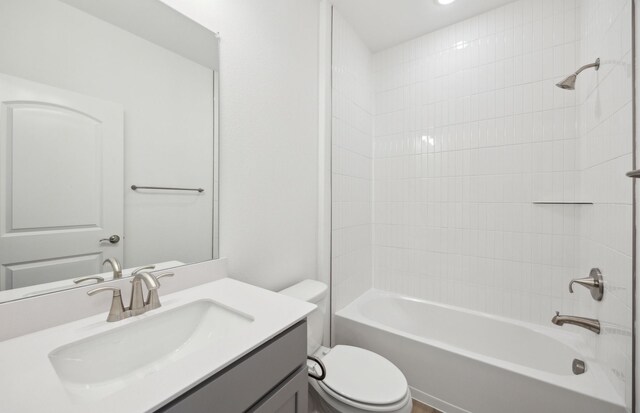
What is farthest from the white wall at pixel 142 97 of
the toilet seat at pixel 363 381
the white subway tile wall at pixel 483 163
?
the white subway tile wall at pixel 483 163

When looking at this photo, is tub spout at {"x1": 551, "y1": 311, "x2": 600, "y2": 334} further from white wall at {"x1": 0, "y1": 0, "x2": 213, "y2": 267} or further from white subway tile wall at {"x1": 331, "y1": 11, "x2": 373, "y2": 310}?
white wall at {"x1": 0, "y1": 0, "x2": 213, "y2": 267}

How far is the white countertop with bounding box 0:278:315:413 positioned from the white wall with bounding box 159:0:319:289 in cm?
44

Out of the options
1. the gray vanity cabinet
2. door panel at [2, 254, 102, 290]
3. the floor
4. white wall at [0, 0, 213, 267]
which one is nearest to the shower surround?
the floor

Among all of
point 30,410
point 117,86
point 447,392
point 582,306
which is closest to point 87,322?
point 30,410

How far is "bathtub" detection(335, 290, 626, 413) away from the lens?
1161 mm

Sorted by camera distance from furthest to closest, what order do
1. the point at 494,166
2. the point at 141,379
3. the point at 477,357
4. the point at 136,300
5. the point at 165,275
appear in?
the point at 494,166 < the point at 477,357 < the point at 165,275 < the point at 136,300 < the point at 141,379

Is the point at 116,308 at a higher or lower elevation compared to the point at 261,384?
higher

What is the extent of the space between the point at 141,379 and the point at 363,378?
39.9 inches

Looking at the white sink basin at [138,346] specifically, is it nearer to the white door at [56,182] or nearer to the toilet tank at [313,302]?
the white door at [56,182]

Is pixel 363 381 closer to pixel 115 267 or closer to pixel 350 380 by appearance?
pixel 350 380

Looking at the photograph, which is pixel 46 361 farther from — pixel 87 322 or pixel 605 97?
pixel 605 97

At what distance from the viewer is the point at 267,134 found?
4.44ft

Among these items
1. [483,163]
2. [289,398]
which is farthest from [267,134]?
[483,163]

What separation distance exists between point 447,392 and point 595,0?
2232 millimetres
